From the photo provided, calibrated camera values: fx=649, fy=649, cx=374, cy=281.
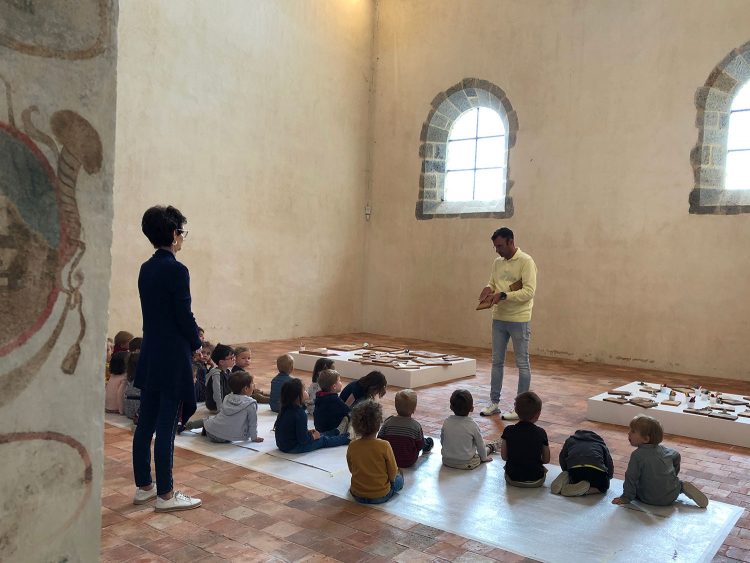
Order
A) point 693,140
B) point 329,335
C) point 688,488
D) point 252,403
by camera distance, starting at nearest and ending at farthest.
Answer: point 688,488 < point 252,403 < point 693,140 < point 329,335

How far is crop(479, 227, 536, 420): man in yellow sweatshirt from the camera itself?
18.3 ft

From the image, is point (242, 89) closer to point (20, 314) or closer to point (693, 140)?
point (693, 140)

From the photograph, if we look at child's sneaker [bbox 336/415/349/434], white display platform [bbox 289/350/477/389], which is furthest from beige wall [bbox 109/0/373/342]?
child's sneaker [bbox 336/415/349/434]

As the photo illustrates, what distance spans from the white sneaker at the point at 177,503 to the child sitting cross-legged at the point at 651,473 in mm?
2244

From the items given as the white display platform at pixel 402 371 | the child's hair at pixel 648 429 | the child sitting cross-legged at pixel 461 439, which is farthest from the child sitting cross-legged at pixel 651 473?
the white display platform at pixel 402 371

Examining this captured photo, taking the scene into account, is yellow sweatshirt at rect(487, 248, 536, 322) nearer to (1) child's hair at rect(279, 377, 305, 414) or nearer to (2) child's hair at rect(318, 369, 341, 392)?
(2) child's hair at rect(318, 369, 341, 392)

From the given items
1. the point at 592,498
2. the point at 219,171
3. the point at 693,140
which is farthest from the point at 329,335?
the point at 592,498

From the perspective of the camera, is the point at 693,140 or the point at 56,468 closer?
the point at 56,468

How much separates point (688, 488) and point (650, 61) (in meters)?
6.96

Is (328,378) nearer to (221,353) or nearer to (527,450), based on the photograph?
(221,353)

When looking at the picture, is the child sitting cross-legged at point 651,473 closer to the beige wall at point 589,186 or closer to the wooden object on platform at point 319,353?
the wooden object on platform at point 319,353

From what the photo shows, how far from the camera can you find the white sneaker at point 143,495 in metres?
3.32

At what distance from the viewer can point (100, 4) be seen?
1.86m

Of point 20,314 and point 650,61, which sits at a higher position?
point 650,61
